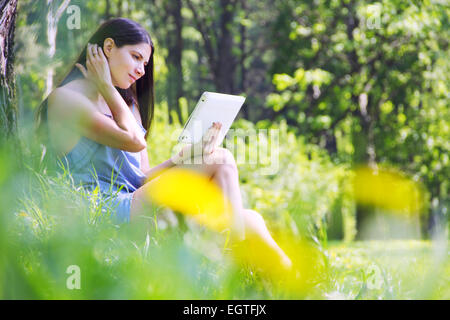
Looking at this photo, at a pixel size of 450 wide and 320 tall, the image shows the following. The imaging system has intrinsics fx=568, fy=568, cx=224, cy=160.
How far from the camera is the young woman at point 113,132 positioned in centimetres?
273

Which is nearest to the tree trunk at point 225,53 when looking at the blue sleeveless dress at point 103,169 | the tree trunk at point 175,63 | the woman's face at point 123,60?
the tree trunk at point 175,63

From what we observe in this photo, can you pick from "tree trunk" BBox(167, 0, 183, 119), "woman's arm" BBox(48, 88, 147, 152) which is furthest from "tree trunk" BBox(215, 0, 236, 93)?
"woman's arm" BBox(48, 88, 147, 152)

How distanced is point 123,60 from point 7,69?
59cm

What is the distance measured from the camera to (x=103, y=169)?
292 cm

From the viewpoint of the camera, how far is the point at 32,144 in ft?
9.73

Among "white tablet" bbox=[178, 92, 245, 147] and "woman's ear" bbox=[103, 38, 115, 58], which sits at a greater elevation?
"woman's ear" bbox=[103, 38, 115, 58]

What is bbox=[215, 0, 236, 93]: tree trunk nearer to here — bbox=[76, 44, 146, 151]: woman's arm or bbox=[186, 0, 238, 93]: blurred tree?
bbox=[186, 0, 238, 93]: blurred tree

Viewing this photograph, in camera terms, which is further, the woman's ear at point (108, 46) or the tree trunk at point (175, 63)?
the tree trunk at point (175, 63)

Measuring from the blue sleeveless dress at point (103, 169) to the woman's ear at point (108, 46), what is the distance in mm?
469

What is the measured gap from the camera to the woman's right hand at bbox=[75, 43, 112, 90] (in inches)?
112

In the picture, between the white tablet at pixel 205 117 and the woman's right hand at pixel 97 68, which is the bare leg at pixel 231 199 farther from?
the woman's right hand at pixel 97 68

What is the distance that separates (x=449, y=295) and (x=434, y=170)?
340 inches

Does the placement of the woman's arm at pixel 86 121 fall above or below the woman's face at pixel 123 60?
below

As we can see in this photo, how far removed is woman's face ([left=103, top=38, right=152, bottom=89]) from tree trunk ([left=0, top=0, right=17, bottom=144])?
18.8 inches
